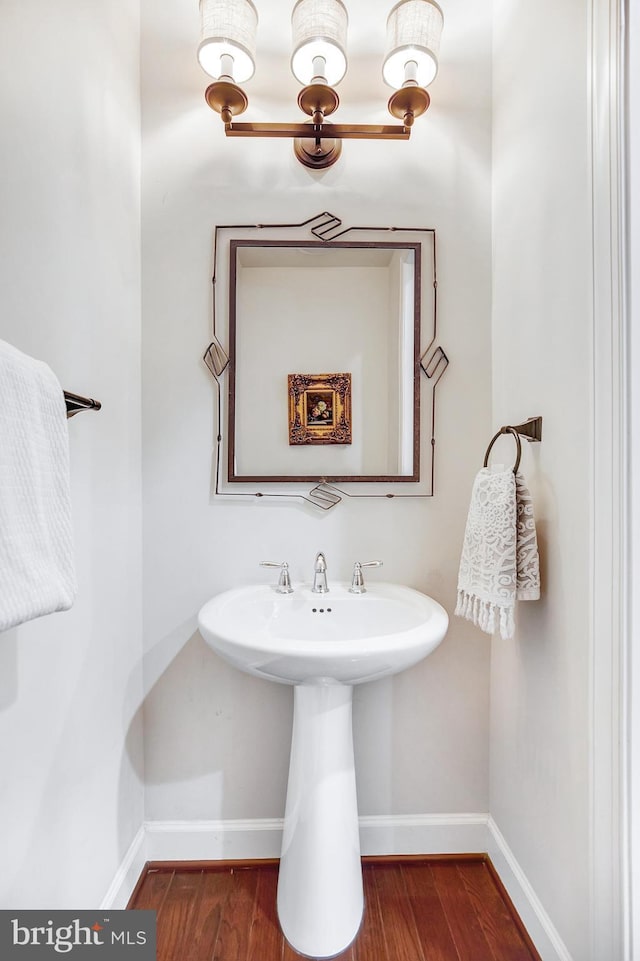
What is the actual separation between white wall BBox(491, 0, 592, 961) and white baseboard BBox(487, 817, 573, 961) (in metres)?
0.03

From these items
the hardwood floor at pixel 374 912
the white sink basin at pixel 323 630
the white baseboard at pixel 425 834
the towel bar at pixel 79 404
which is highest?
the towel bar at pixel 79 404

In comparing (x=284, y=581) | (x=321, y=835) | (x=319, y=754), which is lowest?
(x=321, y=835)

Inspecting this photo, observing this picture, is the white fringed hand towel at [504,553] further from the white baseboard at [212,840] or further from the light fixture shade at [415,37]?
the light fixture shade at [415,37]

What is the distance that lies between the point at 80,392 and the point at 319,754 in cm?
99

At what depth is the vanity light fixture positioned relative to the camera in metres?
1.25

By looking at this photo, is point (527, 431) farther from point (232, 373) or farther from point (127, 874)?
point (127, 874)

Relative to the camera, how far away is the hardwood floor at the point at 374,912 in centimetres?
115

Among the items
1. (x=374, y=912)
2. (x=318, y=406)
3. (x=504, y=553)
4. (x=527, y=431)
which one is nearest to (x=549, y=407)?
(x=527, y=431)

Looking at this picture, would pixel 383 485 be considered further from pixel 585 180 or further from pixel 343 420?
pixel 585 180

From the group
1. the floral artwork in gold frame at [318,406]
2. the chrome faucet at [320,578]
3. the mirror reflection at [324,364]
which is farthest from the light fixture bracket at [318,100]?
the chrome faucet at [320,578]

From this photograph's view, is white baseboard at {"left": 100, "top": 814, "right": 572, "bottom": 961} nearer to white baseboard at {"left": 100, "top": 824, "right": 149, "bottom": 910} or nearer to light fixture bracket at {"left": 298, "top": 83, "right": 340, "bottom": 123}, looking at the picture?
white baseboard at {"left": 100, "top": 824, "right": 149, "bottom": 910}

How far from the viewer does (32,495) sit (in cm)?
70

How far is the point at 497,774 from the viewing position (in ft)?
4.57

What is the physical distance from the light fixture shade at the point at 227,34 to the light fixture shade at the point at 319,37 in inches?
4.5
